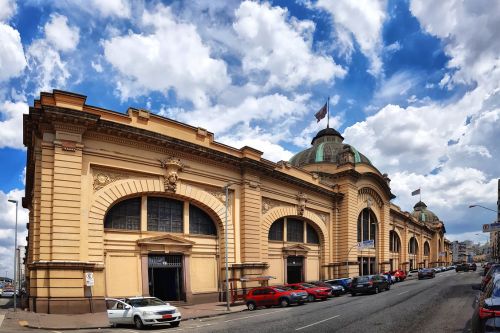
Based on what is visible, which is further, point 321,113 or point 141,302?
point 321,113

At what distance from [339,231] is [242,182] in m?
18.9

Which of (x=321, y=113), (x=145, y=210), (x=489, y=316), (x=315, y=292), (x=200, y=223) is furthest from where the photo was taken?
(x=321, y=113)

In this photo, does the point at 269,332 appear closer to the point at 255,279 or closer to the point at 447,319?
the point at 447,319

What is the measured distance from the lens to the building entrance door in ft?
93.5

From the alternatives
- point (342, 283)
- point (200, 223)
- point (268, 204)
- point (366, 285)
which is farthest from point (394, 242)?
point (200, 223)

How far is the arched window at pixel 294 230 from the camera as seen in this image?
4141 centimetres

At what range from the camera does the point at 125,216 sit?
2727 cm

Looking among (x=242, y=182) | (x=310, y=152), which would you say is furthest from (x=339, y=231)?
(x=242, y=182)

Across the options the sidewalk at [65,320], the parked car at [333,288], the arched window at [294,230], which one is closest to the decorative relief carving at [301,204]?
the arched window at [294,230]

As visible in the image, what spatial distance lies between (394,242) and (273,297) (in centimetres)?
5344

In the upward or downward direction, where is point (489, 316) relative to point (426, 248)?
upward

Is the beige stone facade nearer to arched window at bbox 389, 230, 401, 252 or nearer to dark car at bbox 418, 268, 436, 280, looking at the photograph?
dark car at bbox 418, 268, 436, 280

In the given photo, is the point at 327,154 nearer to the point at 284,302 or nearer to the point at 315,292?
the point at 315,292

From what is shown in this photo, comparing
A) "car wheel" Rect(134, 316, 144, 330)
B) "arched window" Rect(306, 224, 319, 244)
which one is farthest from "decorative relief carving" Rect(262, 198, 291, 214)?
"car wheel" Rect(134, 316, 144, 330)
